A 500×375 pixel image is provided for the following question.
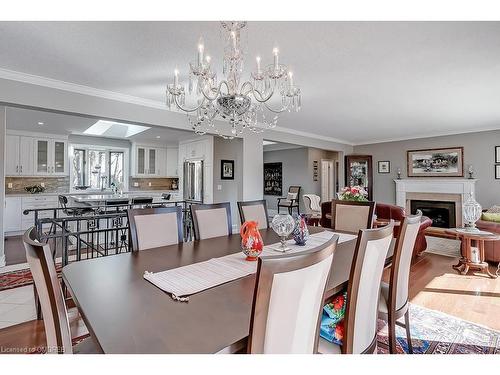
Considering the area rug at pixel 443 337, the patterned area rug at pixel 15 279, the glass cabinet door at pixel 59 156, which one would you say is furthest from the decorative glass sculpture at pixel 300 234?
the glass cabinet door at pixel 59 156

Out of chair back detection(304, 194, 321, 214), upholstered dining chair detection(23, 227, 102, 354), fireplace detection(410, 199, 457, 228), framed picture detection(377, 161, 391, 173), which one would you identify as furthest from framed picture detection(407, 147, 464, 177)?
upholstered dining chair detection(23, 227, 102, 354)

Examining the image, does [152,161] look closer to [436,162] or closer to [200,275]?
[200,275]

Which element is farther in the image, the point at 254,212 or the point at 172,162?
the point at 172,162

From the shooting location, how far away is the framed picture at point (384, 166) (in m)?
7.85

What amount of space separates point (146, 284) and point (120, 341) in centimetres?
48

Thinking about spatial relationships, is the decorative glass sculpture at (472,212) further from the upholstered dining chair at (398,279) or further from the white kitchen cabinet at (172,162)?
the white kitchen cabinet at (172,162)

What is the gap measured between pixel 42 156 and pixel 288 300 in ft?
25.1

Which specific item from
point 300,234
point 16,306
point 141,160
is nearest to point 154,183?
point 141,160

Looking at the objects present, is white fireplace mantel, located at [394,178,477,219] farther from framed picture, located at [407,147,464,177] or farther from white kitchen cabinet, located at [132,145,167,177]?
white kitchen cabinet, located at [132,145,167,177]

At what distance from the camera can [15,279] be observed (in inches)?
125

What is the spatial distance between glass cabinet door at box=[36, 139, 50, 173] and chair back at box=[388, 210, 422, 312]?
7590 mm

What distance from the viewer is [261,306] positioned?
83 centimetres

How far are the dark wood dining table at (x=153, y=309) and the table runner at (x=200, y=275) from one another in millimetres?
38
